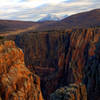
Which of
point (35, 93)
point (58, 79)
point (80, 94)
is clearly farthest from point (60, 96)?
point (58, 79)

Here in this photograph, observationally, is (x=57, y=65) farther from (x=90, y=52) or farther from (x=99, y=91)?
(x=99, y=91)

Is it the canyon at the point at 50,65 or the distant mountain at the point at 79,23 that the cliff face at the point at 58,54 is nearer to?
the canyon at the point at 50,65

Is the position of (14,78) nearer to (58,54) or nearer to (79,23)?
(58,54)

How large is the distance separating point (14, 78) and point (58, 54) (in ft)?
90.7

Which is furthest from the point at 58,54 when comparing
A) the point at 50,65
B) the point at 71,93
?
the point at 71,93

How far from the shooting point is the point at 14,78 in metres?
24.7

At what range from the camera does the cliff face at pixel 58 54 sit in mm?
45844

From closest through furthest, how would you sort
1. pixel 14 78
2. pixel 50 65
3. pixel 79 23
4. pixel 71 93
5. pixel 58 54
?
pixel 71 93, pixel 14 78, pixel 58 54, pixel 50 65, pixel 79 23

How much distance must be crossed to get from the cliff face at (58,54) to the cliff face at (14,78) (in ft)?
53.1

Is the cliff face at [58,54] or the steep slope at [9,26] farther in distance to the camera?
the steep slope at [9,26]

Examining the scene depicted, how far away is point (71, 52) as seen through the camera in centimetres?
5000

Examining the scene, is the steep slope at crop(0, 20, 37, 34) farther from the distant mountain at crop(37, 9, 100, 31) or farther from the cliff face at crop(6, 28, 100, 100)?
the cliff face at crop(6, 28, 100, 100)

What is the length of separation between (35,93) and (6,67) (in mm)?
4954

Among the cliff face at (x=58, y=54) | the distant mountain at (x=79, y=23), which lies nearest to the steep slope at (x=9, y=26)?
the distant mountain at (x=79, y=23)
